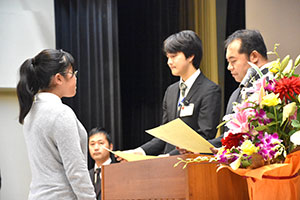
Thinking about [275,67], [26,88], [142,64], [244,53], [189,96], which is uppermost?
[275,67]

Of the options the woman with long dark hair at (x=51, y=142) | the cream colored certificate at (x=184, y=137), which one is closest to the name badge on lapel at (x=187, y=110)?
the woman with long dark hair at (x=51, y=142)

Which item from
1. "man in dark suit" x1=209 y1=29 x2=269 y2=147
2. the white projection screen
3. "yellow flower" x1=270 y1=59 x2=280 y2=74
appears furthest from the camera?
the white projection screen

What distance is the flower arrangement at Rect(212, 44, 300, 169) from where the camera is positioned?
1.30 metres

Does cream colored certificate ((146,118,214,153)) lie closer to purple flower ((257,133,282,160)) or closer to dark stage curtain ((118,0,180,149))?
purple flower ((257,133,282,160))

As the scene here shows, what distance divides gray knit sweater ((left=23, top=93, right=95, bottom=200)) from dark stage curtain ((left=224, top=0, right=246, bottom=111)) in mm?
2949

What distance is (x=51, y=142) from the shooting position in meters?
2.32

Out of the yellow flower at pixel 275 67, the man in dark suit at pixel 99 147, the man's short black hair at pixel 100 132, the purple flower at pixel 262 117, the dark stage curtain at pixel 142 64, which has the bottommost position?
the man in dark suit at pixel 99 147

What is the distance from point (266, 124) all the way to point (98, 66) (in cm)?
329

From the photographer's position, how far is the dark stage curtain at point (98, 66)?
452 centimetres

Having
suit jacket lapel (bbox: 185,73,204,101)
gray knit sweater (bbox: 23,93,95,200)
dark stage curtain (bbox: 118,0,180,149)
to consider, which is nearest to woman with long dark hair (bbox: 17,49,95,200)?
gray knit sweater (bbox: 23,93,95,200)

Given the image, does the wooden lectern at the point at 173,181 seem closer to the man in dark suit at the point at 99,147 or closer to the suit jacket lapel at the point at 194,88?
the suit jacket lapel at the point at 194,88

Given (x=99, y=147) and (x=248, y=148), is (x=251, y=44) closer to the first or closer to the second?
(x=248, y=148)

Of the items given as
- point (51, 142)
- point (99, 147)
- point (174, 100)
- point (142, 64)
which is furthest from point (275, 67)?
point (142, 64)

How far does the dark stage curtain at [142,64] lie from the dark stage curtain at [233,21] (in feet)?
1.65
